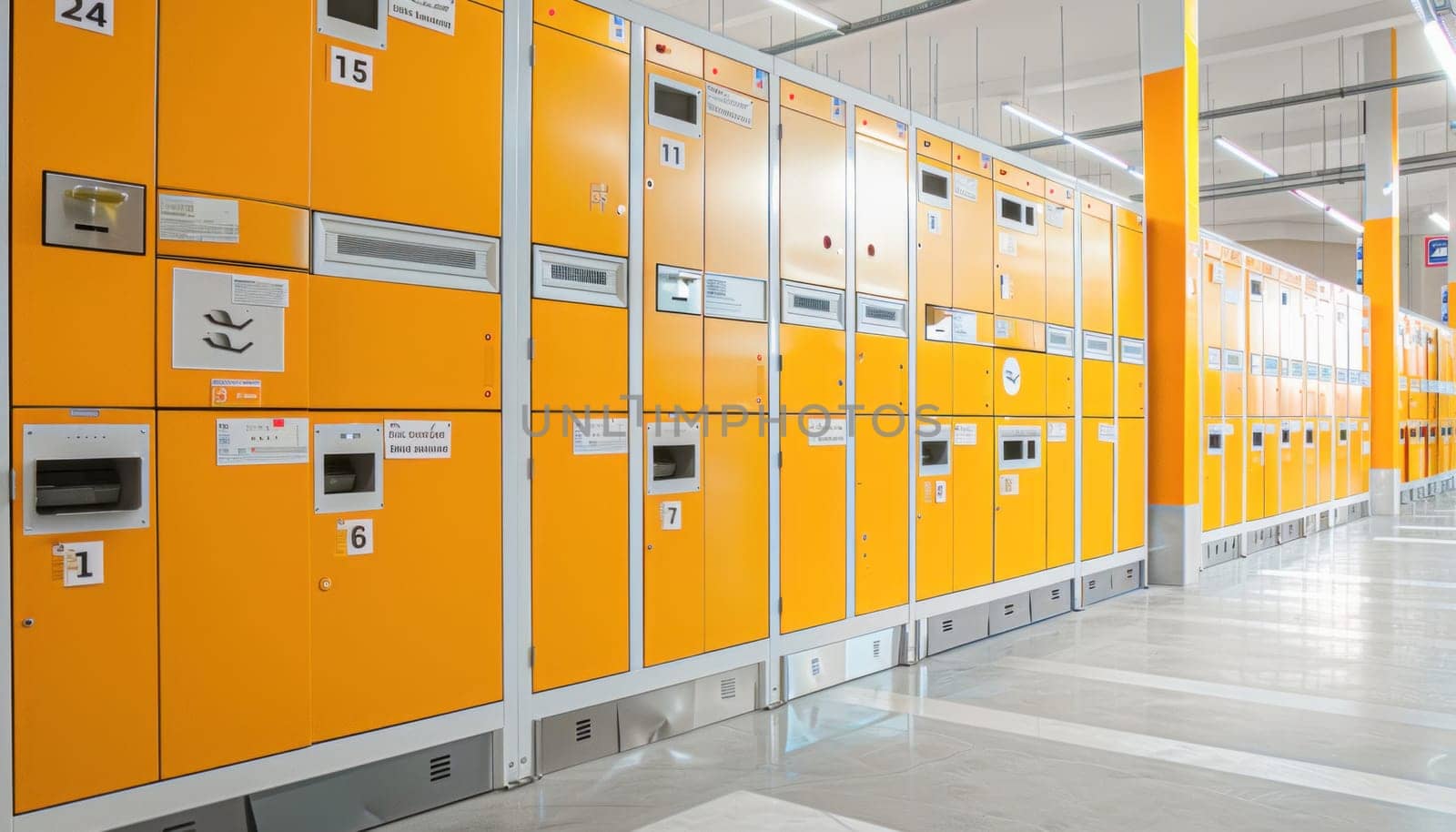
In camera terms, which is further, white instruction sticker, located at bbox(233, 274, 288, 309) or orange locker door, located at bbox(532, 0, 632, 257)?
orange locker door, located at bbox(532, 0, 632, 257)

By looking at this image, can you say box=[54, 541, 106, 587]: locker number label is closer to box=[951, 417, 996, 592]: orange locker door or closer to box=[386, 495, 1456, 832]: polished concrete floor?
box=[386, 495, 1456, 832]: polished concrete floor

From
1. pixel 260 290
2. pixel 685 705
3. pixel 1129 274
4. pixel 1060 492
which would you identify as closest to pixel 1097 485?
pixel 1060 492

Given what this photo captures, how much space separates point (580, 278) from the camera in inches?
145

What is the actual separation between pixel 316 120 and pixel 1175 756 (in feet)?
12.7

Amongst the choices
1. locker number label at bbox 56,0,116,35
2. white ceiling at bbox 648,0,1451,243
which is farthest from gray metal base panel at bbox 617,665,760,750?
white ceiling at bbox 648,0,1451,243

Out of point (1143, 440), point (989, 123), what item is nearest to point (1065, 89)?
point (989, 123)

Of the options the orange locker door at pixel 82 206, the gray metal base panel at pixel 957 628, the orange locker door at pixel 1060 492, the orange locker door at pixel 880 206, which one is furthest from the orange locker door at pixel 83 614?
the orange locker door at pixel 1060 492

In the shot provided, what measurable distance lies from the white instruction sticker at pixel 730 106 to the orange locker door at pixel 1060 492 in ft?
11.5

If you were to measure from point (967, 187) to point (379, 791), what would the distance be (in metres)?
4.68

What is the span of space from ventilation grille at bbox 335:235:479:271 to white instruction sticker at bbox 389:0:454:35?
2.42ft

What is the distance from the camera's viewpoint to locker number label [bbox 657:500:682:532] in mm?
4023

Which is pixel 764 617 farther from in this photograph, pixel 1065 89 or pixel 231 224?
pixel 1065 89

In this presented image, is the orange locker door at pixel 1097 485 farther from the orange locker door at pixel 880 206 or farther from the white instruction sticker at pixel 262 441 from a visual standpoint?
the white instruction sticker at pixel 262 441

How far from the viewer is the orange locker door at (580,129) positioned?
3.56 m
